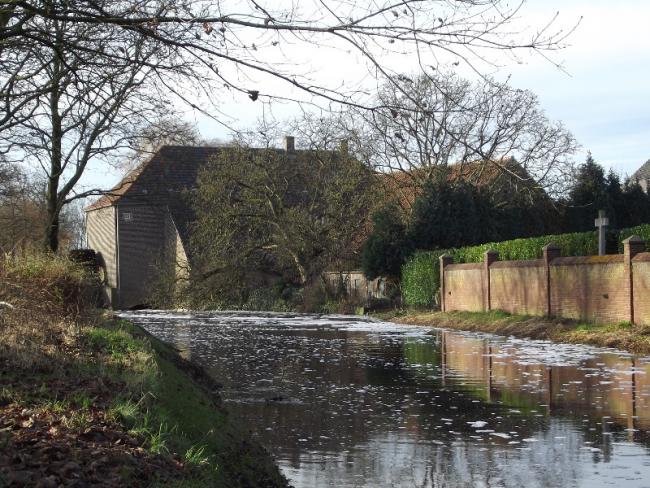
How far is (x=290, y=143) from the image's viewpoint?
52969 mm

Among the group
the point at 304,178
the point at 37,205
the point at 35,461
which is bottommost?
the point at 35,461

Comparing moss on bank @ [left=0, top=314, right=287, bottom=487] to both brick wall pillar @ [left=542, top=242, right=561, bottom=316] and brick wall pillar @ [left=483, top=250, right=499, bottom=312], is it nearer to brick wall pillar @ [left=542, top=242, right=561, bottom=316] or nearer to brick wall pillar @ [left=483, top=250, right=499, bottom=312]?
brick wall pillar @ [left=542, top=242, right=561, bottom=316]

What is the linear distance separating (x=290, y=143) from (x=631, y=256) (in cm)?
3109

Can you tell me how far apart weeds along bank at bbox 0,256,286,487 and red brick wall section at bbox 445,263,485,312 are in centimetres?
2508

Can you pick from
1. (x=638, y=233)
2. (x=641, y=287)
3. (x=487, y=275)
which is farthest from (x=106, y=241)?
(x=641, y=287)

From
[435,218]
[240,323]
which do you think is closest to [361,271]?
[435,218]

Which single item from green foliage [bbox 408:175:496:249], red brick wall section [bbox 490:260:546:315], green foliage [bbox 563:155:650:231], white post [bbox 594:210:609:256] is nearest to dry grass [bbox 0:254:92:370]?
white post [bbox 594:210:609:256]

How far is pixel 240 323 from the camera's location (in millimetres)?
36906

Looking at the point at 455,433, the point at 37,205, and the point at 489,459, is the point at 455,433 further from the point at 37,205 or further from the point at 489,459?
the point at 37,205

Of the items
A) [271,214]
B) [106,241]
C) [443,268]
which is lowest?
[443,268]

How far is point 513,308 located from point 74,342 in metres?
23.7

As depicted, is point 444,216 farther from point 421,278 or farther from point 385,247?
point 421,278

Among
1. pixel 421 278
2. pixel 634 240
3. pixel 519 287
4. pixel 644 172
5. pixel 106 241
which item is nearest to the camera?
pixel 634 240

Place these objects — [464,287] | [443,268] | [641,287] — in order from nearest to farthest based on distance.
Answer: [641,287] → [464,287] → [443,268]
